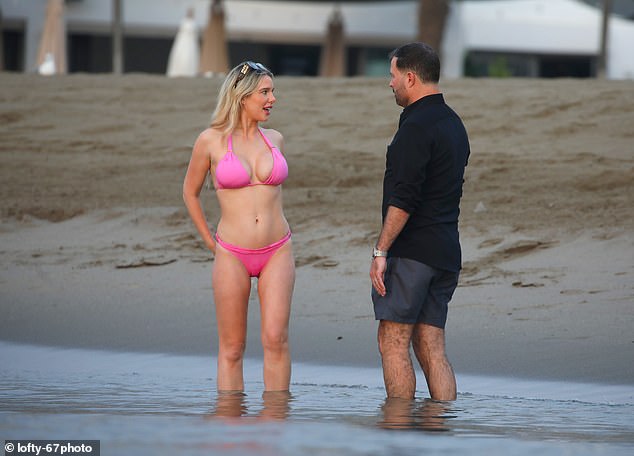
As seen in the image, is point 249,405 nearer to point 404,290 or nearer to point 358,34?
point 404,290

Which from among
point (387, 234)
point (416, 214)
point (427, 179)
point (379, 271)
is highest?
point (427, 179)

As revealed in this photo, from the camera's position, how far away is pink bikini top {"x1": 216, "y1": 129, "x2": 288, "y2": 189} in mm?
6133

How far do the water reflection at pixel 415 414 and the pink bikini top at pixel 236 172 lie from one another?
116 cm

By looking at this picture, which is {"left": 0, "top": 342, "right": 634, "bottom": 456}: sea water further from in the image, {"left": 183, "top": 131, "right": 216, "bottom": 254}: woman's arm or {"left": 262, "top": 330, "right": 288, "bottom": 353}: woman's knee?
{"left": 183, "top": 131, "right": 216, "bottom": 254}: woman's arm

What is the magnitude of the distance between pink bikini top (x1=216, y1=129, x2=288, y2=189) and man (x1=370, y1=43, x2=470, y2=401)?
0.53 m

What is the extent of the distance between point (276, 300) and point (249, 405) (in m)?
0.49

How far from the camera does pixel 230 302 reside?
614 cm

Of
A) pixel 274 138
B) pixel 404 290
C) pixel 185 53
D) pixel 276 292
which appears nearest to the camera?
pixel 404 290

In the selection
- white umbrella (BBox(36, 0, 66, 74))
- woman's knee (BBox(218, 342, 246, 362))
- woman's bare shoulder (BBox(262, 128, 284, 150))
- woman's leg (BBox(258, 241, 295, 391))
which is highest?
white umbrella (BBox(36, 0, 66, 74))

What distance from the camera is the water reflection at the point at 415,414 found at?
5.66 metres

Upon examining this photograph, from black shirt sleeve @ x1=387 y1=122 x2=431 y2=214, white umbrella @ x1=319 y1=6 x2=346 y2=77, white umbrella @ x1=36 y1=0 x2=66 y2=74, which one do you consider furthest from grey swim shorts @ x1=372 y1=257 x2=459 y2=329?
white umbrella @ x1=319 y1=6 x2=346 y2=77

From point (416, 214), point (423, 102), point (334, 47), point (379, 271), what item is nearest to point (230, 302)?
point (379, 271)

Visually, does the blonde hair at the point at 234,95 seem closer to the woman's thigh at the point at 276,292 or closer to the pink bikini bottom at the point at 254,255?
the pink bikini bottom at the point at 254,255

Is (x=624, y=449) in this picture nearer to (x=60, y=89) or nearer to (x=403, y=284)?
(x=403, y=284)
